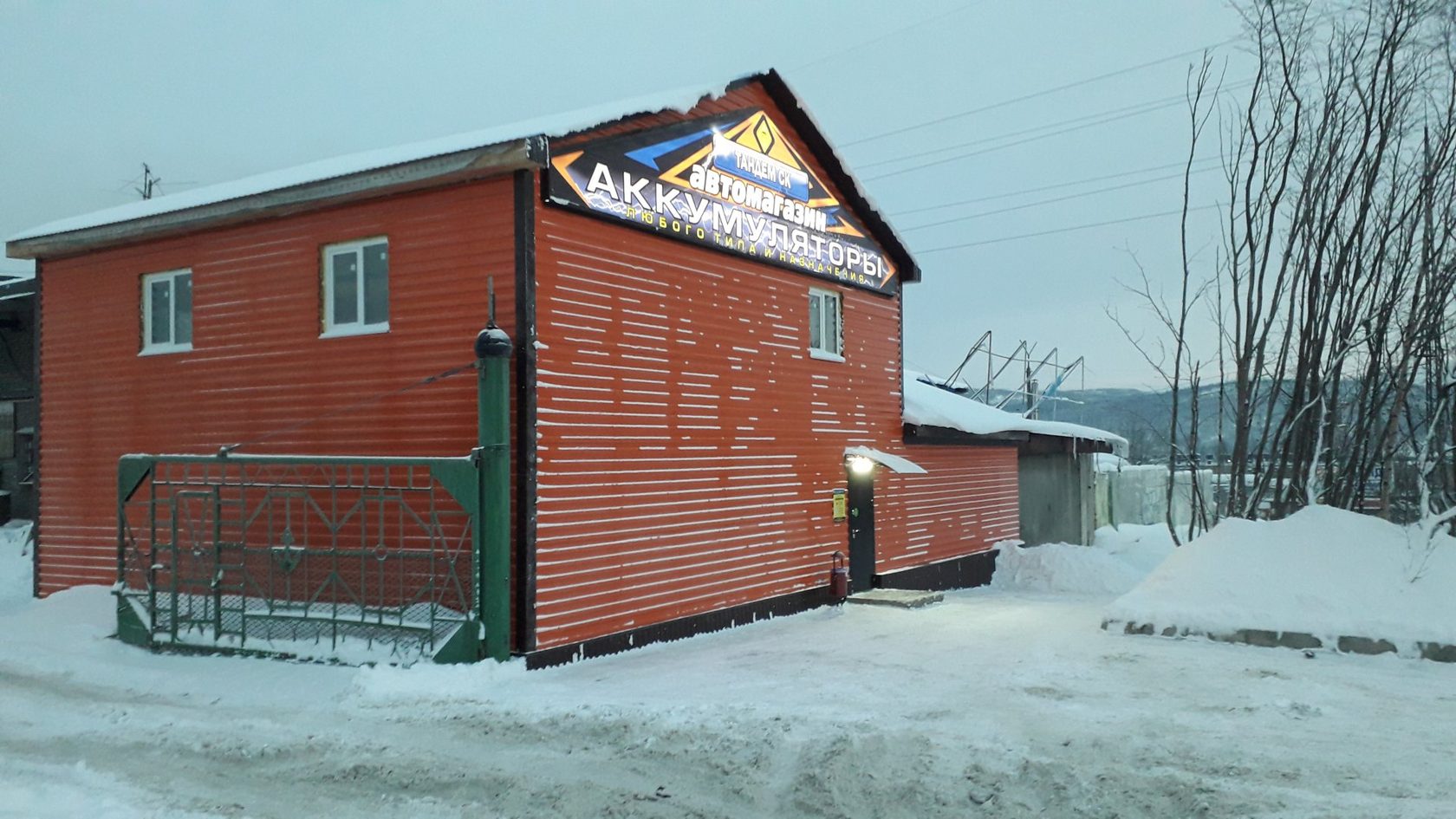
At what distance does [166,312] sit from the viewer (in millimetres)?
13750

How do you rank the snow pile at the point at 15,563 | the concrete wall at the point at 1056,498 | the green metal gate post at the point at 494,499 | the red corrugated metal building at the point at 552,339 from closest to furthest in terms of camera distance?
the green metal gate post at the point at 494,499 → the red corrugated metal building at the point at 552,339 → the snow pile at the point at 15,563 → the concrete wall at the point at 1056,498

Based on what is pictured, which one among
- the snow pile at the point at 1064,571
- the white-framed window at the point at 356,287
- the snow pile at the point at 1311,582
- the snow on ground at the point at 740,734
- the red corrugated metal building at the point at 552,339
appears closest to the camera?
the snow on ground at the point at 740,734

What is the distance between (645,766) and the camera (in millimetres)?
7500

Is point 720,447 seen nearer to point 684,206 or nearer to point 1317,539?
point 684,206

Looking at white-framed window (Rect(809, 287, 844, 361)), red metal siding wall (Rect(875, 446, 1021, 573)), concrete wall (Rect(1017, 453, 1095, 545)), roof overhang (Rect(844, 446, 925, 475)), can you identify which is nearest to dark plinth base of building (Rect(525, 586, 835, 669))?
roof overhang (Rect(844, 446, 925, 475))

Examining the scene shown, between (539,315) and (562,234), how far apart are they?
101 cm

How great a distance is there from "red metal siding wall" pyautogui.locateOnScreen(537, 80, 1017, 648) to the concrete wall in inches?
356

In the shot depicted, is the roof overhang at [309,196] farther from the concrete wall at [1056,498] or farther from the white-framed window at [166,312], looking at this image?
the concrete wall at [1056,498]

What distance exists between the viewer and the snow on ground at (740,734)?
22.1ft

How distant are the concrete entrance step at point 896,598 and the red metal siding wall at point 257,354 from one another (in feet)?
26.1

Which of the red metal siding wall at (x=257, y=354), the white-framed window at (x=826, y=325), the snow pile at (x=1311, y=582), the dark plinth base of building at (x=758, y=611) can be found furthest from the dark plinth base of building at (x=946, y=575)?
the red metal siding wall at (x=257, y=354)

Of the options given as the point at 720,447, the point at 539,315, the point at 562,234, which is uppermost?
the point at 562,234

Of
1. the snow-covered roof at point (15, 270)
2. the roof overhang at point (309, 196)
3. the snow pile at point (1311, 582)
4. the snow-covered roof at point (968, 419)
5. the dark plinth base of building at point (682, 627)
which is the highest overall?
the snow-covered roof at point (15, 270)

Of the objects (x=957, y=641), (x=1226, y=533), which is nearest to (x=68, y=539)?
(x=957, y=641)
